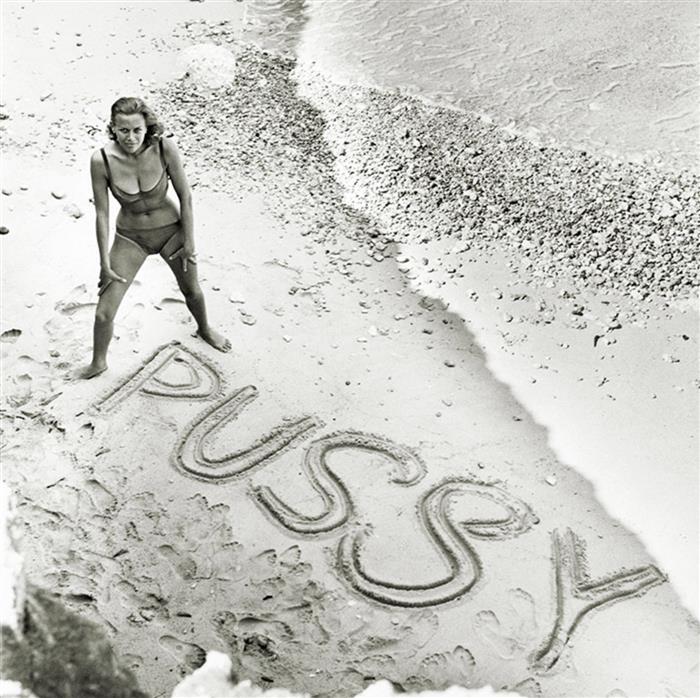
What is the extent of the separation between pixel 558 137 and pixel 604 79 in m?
0.87

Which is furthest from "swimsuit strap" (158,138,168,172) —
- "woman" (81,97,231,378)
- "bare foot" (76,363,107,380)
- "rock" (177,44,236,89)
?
"rock" (177,44,236,89)

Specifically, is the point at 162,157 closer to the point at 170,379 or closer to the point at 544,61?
the point at 170,379

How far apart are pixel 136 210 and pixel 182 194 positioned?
0.76 ft

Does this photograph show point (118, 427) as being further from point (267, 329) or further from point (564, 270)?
point (564, 270)

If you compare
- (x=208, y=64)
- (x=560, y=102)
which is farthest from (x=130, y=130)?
(x=560, y=102)

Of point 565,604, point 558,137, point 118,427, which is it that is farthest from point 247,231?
point 565,604

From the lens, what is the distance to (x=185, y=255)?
4480mm

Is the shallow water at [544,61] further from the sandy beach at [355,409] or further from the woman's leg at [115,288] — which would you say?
the woman's leg at [115,288]

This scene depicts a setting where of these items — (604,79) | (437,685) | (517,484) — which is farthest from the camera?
(604,79)

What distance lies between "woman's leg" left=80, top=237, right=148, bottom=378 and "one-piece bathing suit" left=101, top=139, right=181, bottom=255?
0.12 feet

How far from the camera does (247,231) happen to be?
5.63m

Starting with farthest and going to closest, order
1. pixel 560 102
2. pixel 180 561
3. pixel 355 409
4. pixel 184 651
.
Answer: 1. pixel 560 102
2. pixel 355 409
3. pixel 180 561
4. pixel 184 651

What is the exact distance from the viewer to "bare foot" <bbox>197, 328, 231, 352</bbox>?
15.9 feet

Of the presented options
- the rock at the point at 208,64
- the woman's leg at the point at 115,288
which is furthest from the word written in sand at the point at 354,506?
the rock at the point at 208,64
